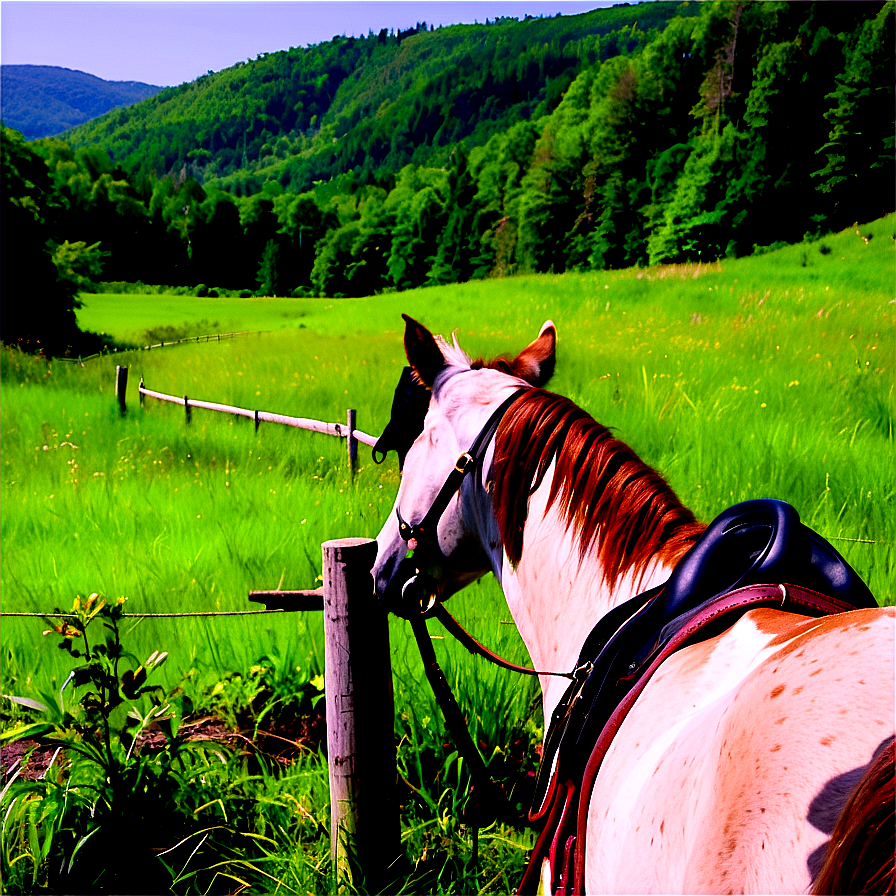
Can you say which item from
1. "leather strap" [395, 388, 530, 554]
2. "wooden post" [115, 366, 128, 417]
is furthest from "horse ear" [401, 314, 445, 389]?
"wooden post" [115, 366, 128, 417]

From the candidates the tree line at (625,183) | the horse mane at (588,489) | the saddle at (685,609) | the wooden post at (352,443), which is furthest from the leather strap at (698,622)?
the tree line at (625,183)

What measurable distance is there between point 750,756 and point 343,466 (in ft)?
17.9

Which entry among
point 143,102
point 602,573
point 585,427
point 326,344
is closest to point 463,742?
point 602,573

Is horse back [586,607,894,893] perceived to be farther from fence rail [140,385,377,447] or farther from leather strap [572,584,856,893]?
fence rail [140,385,377,447]

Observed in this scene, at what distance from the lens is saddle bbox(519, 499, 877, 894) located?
114cm

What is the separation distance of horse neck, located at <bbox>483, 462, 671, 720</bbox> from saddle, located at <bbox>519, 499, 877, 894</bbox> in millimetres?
155

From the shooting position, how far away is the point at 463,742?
2.11 meters

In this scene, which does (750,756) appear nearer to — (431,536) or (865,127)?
(431,536)

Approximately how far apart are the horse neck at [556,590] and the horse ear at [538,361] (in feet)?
1.96

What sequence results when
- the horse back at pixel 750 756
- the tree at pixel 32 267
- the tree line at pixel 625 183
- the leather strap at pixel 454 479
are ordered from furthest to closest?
the tree line at pixel 625 183 < the tree at pixel 32 267 < the leather strap at pixel 454 479 < the horse back at pixel 750 756

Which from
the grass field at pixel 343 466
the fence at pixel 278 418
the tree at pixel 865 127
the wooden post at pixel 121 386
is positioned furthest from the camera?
the tree at pixel 865 127

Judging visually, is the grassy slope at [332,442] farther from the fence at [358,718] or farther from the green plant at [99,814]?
the fence at [358,718]

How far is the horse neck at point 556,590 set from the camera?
4.95ft

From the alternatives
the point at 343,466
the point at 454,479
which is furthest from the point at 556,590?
the point at 343,466
